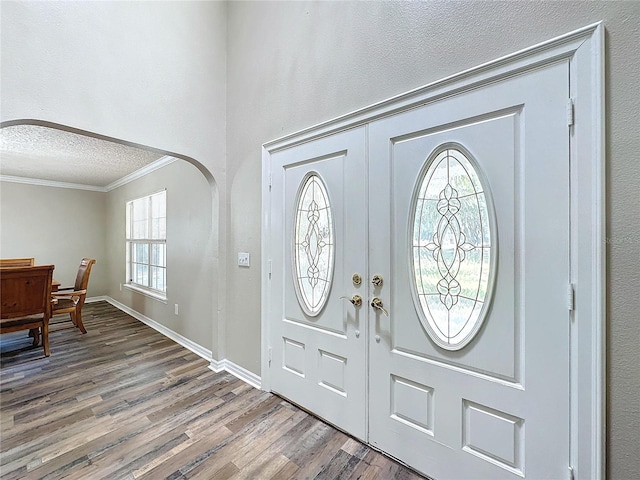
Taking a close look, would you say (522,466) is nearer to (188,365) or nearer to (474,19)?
(474,19)

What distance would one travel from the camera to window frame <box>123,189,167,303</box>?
4105mm

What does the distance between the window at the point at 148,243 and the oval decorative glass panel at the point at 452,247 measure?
3.79 meters

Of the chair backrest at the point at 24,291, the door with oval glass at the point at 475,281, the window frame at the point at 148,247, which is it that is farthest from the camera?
the window frame at the point at 148,247

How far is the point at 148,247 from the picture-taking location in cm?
454

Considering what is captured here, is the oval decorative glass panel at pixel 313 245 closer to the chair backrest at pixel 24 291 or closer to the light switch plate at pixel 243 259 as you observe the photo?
the light switch plate at pixel 243 259

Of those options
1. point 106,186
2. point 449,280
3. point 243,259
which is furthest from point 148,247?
point 449,280

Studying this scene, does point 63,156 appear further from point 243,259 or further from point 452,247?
point 452,247

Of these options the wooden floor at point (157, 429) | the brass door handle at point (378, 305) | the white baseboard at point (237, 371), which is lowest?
the wooden floor at point (157, 429)

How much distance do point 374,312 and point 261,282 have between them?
1.05 m

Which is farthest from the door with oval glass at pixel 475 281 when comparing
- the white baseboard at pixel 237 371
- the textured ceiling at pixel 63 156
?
the textured ceiling at pixel 63 156

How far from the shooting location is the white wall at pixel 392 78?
1019 mm

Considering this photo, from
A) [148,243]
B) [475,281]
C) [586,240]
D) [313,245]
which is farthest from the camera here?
[148,243]

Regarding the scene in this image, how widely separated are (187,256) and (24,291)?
1.67 m

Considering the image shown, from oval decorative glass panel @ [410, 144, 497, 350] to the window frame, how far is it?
3.71 m
